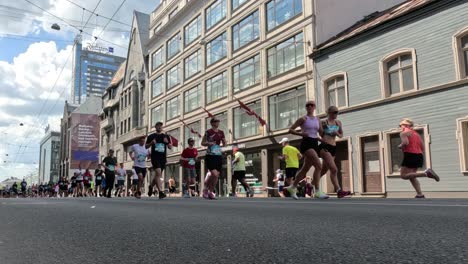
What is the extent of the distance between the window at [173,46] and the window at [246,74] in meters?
11.4

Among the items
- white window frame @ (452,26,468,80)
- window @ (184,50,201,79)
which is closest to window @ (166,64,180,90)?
window @ (184,50,201,79)

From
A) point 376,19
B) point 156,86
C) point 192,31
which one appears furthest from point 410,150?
point 156,86

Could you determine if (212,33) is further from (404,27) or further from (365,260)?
(365,260)

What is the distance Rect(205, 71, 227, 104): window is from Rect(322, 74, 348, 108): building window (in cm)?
1071

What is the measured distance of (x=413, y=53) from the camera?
58.7 feet

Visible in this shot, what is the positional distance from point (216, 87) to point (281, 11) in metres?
8.87

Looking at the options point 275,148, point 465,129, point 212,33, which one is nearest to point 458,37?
point 465,129

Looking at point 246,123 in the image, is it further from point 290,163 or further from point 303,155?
point 303,155

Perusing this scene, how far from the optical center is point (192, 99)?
3719 cm

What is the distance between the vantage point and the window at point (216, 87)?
104 ft

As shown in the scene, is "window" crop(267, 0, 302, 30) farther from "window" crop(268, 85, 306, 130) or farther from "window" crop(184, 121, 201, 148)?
"window" crop(184, 121, 201, 148)

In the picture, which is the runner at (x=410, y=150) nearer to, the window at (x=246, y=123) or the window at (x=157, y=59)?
the window at (x=246, y=123)

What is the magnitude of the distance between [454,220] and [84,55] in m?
119

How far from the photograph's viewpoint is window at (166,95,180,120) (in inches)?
1581
